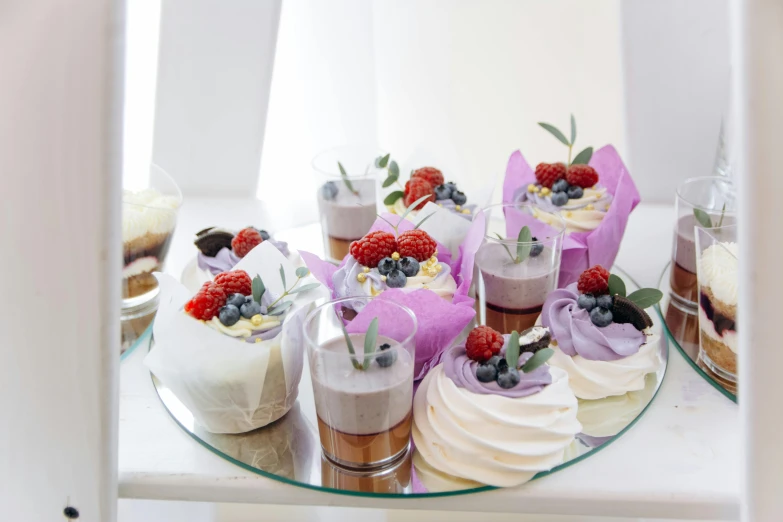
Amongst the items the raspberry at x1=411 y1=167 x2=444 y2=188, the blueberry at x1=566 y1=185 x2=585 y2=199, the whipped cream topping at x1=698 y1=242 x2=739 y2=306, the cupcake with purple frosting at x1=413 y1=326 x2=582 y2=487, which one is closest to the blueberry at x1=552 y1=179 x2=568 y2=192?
the blueberry at x1=566 y1=185 x2=585 y2=199

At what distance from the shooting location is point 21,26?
0.75 meters

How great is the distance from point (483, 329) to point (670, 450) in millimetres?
312

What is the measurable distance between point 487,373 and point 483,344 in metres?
0.04

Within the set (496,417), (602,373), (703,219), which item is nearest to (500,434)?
(496,417)

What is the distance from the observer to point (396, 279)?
48.8 inches

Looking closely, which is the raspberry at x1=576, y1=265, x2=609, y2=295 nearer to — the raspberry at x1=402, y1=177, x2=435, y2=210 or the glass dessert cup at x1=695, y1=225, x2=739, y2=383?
the glass dessert cup at x1=695, y1=225, x2=739, y2=383

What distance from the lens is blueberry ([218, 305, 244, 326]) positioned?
43.0 inches

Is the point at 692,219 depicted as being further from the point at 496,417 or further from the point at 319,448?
the point at 319,448

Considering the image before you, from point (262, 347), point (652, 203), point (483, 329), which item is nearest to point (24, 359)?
point (262, 347)

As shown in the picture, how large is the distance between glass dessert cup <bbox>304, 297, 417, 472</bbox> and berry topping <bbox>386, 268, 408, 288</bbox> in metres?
0.15

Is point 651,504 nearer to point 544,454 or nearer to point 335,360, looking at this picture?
point 544,454

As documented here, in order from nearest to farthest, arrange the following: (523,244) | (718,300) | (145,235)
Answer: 1. (718,300)
2. (523,244)
3. (145,235)

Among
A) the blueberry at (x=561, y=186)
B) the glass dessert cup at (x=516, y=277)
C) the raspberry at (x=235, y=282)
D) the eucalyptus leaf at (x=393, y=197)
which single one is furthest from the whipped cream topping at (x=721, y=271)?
the raspberry at (x=235, y=282)

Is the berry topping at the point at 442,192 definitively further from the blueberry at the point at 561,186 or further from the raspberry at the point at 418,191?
the blueberry at the point at 561,186
